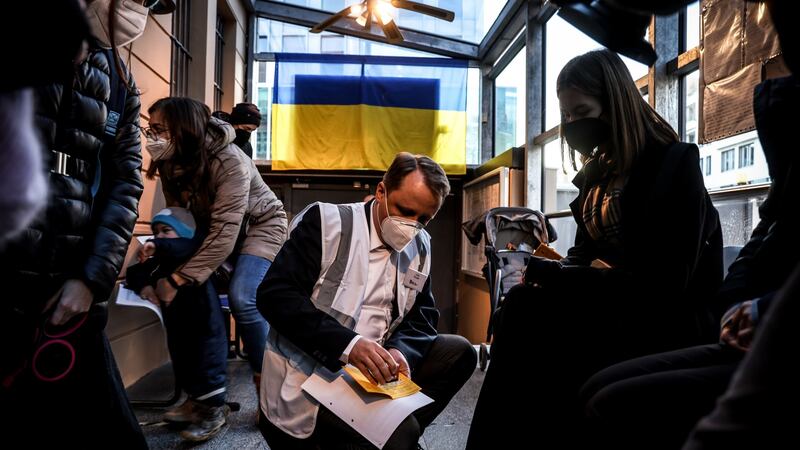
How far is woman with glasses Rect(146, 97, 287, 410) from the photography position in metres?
2.07

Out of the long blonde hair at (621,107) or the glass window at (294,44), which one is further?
the glass window at (294,44)

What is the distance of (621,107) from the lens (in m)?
1.41

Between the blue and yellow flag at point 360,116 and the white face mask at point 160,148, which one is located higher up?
the blue and yellow flag at point 360,116

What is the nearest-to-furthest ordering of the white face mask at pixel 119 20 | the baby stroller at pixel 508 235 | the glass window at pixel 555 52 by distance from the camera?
the white face mask at pixel 119 20 → the baby stroller at pixel 508 235 → the glass window at pixel 555 52

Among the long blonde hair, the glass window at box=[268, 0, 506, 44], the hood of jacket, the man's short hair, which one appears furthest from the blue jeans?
the glass window at box=[268, 0, 506, 44]

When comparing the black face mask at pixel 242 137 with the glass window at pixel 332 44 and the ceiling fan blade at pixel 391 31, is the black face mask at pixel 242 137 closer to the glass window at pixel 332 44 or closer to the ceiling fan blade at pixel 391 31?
the ceiling fan blade at pixel 391 31

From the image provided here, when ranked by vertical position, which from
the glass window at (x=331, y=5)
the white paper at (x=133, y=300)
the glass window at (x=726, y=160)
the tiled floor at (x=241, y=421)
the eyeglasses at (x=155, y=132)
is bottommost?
the tiled floor at (x=241, y=421)

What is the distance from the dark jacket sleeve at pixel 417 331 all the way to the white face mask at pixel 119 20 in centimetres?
104

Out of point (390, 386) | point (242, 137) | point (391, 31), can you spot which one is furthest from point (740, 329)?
point (391, 31)

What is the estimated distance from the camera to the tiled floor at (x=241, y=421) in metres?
2.05

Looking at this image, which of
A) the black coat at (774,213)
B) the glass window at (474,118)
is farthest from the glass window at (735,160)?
the glass window at (474,118)

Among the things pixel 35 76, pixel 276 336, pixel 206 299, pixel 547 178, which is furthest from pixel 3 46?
pixel 547 178

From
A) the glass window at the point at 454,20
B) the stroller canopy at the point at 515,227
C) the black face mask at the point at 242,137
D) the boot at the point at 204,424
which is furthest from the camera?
the glass window at the point at 454,20

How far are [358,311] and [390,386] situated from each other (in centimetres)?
28
